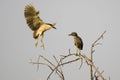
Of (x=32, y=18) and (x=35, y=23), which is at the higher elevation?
(x=32, y=18)

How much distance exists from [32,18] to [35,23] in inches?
12.6

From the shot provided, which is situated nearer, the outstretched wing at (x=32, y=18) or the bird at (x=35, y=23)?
the bird at (x=35, y=23)

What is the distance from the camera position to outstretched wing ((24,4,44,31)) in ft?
9.40

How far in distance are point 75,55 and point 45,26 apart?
561 mm

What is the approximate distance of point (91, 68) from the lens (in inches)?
80.8

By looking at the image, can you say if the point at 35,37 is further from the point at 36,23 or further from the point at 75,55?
the point at 75,55

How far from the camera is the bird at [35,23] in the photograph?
2643 millimetres

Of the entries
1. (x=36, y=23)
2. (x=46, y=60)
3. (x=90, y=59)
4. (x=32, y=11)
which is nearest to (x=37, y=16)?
(x=32, y=11)

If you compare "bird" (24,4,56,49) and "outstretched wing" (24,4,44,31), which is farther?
"outstretched wing" (24,4,44,31)

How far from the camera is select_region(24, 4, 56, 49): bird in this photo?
264 cm

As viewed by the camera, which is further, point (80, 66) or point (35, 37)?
point (35, 37)

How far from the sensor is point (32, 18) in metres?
3.15

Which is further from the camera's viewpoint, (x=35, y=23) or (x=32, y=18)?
(x=32, y=18)

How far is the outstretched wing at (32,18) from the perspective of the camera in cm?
286
